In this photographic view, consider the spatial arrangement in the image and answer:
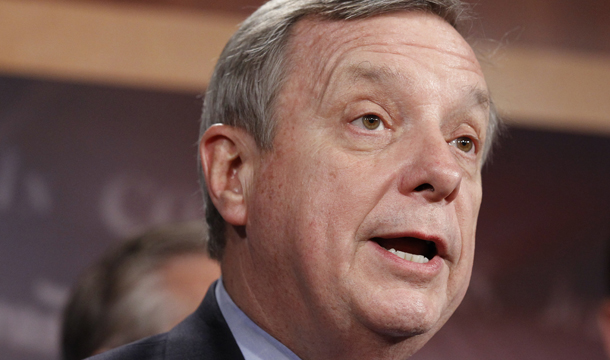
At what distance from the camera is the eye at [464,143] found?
58.2 inches

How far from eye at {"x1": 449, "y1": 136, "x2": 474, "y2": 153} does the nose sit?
0.61 feet

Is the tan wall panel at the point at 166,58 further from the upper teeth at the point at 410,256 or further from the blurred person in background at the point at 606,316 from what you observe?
the upper teeth at the point at 410,256

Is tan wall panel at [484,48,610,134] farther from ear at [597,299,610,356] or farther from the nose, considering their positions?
the nose

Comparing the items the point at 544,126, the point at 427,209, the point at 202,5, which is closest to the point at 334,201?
the point at 427,209

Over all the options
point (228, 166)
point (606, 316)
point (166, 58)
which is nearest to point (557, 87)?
point (606, 316)

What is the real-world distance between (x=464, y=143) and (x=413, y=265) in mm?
378

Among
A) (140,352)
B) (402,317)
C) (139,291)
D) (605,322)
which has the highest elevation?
(402,317)

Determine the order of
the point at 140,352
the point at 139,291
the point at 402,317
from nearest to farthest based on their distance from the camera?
the point at 402,317 < the point at 140,352 < the point at 139,291

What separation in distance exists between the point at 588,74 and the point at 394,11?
2.83 m

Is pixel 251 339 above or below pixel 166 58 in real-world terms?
above

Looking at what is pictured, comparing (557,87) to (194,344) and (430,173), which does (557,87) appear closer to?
(430,173)

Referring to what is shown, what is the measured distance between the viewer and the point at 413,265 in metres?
1.25

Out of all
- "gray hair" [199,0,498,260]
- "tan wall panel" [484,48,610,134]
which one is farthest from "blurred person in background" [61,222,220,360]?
"tan wall panel" [484,48,610,134]

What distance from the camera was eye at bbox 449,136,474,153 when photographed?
4.85ft
